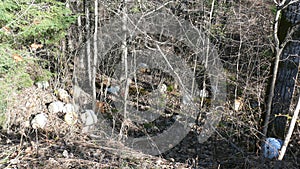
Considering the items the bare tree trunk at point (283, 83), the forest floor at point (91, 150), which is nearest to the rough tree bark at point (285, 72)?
the bare tree trunk at point (283, 83)

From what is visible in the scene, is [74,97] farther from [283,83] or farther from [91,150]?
[283,83]

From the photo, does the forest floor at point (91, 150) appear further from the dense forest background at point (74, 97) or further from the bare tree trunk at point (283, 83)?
the bare tree trunk at point (283, 83)

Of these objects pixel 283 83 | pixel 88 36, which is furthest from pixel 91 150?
pixel 283 83

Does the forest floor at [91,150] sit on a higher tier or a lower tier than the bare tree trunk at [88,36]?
lower

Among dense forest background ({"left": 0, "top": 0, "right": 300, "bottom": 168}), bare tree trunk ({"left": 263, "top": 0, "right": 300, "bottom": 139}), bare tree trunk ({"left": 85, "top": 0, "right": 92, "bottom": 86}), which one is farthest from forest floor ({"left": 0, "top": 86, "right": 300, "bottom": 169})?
bare tree trunk ({"left": 85, "top": 0, "right": 92, "bottom": 86})

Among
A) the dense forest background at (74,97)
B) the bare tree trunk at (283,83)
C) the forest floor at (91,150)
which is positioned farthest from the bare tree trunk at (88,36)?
the bare tree trunk at (283,83)

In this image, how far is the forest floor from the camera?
3.59 metres

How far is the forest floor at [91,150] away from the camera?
3.59 m

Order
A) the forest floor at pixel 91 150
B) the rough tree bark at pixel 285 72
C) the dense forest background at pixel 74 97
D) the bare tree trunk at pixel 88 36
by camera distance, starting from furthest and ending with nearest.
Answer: the bare tree trunk at pixel 88 36
the rough tree bark at pixel 285 72
the dense forest background at pixel 74 97
the forest floor at pixel 91 150

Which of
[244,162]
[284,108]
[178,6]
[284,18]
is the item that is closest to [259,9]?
[178,6]

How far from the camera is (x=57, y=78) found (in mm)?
6281

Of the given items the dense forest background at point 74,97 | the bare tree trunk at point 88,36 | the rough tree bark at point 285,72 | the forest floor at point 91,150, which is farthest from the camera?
the bare tree trunk at point 88,36

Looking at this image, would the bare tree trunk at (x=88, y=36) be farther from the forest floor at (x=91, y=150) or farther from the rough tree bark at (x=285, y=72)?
the rough tree bark at (x=285, y=72)

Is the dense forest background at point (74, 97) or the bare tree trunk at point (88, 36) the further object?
the bare tree trunk at point (88, 36)
